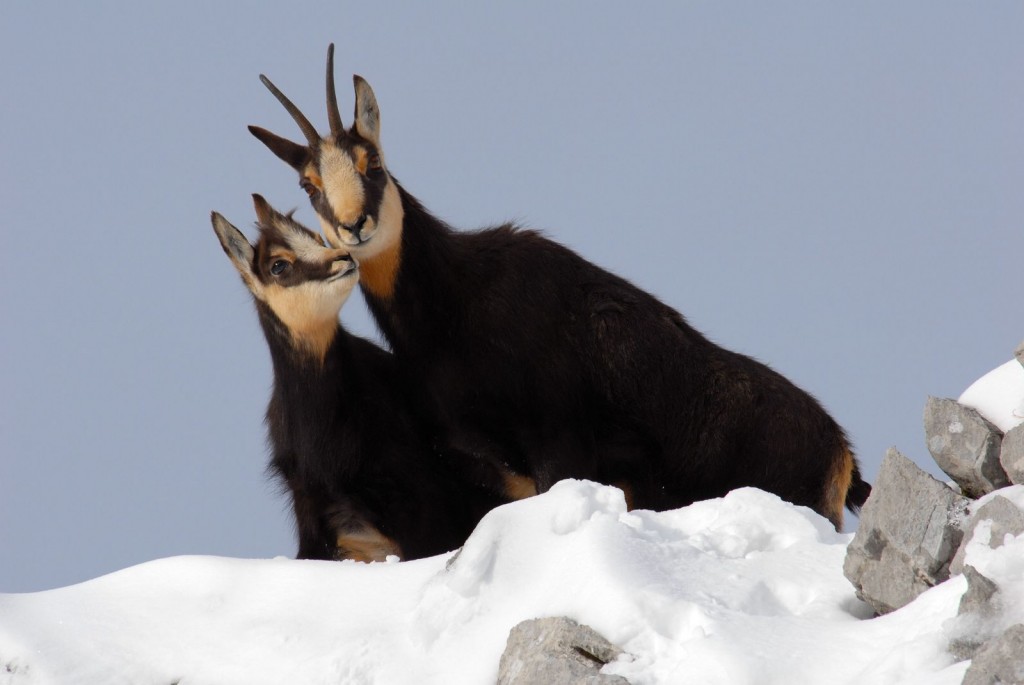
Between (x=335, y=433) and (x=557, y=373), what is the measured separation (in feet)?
3.99

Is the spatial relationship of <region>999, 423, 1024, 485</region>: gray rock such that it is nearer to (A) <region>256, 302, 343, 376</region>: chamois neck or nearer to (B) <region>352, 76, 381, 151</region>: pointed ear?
(A) <region>256, 302, 343, 376</region>: chamois neck

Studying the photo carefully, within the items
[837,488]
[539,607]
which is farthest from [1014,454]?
[837,488]

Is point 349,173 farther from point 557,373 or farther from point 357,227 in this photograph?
point 557,373

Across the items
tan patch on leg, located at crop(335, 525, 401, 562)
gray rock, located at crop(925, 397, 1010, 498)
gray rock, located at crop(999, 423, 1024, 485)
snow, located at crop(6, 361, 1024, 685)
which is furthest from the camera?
tan patch on leg, located at crop(335, 525, 401, 562)

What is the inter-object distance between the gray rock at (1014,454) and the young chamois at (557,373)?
8.61ft

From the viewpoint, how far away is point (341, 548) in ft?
26.4

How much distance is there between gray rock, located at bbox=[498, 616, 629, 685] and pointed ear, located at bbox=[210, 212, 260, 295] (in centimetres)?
314

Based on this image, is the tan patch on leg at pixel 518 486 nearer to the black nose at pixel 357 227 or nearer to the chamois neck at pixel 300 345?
the chamois neck at pixel 300 345

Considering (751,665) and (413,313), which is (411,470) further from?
(751,665)

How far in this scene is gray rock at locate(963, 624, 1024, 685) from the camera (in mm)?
4152

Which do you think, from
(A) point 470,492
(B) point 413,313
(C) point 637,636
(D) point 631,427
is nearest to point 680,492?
(D) point 631,427

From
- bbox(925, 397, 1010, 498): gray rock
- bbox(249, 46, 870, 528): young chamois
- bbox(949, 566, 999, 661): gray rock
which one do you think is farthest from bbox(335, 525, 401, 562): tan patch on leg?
bbox(949, 566, 999, 661): gray rock

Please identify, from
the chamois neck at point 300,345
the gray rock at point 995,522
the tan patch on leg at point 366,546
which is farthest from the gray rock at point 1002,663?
the chamois neck at point 300,345

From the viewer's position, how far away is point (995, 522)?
16.6 ft
